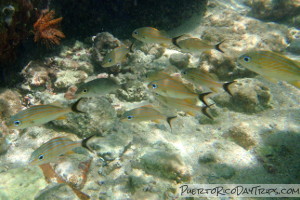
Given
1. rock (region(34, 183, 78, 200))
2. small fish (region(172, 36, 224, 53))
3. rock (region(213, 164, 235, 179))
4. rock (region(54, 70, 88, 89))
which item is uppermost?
small fish (region(172, 36, 224, 53))

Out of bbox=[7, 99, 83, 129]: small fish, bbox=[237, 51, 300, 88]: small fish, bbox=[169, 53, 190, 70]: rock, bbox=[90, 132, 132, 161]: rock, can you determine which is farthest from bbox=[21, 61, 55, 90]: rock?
bbox=[237, 51, 300, 88]: small fish

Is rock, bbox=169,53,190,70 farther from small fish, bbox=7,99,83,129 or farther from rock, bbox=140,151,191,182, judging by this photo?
small fish, bbox=7,99,83,129

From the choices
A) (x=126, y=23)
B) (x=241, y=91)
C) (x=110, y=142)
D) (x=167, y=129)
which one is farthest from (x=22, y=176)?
(x=126, y=23)

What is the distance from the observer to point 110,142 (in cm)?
405

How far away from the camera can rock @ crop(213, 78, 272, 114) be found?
5188 mm

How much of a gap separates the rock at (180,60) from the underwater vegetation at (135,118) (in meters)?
0.04

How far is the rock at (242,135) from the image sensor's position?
4246 mm

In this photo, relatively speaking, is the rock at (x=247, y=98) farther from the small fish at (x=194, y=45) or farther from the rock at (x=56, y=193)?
the rock at (x=56, y=193)

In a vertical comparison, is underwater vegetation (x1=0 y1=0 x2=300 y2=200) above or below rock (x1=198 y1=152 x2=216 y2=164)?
above

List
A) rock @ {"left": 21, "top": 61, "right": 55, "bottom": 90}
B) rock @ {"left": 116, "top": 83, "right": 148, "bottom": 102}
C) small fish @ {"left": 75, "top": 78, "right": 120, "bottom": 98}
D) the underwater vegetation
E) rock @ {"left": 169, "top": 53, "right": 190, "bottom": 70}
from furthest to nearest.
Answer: rock @ {"left": 169, "top": 53, "right": 190, "bottom": 70}
rock @ {"left": 116, "top": 83, "right": 148, "bottom": 102}
rock @ {"left": 21, "top": 61, "right": 55, "bottom": 90}
small fish @ {"left": 75, "top": 78, "right": 120, "bottom": 98}
the underwater vegetation

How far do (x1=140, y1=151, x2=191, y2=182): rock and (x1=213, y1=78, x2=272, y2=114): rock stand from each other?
270cm

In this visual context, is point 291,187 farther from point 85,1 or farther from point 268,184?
point 85,1

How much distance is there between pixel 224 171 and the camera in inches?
146

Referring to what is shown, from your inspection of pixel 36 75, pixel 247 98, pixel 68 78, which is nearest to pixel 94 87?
pixel 68 78
